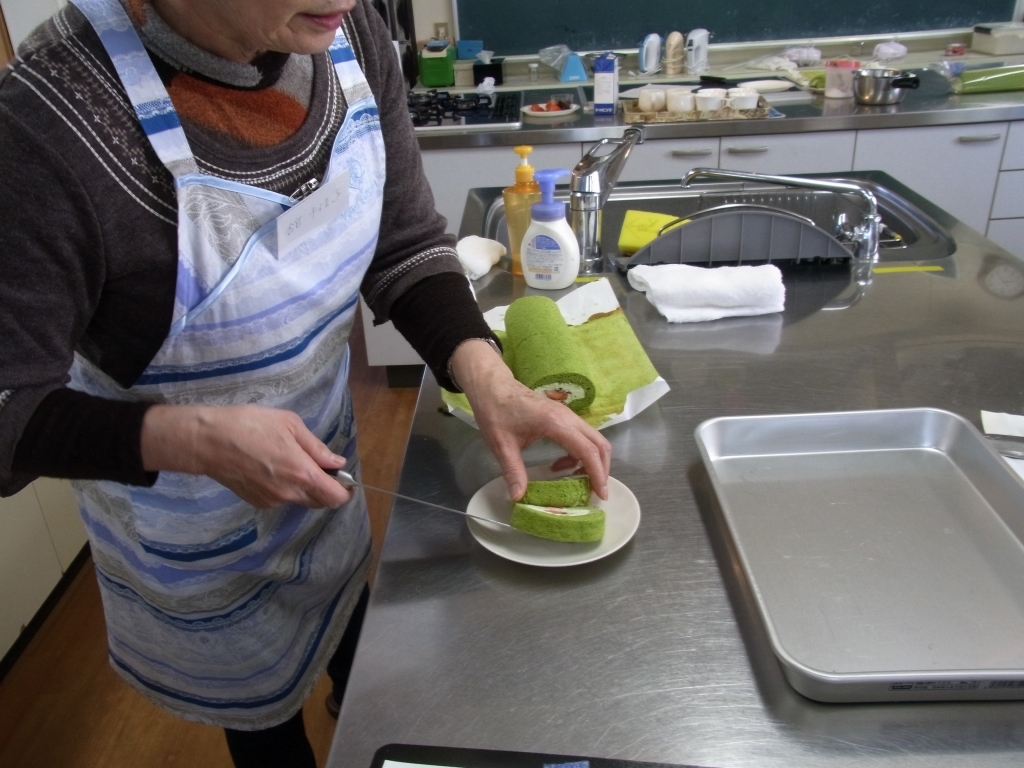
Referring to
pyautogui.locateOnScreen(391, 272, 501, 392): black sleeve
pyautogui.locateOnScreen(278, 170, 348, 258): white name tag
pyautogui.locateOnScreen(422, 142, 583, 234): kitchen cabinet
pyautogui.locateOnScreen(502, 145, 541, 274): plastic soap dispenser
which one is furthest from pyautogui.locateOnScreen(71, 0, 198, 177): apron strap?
pyautogui.locateOnScreen(422, 142, 583, 234): kitchen cabinet

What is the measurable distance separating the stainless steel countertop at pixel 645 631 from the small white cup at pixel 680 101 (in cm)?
155

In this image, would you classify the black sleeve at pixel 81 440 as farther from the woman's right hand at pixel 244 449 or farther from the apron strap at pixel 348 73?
the apron strap at pixel 348 73

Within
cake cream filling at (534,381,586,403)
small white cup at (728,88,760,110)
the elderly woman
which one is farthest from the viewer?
small white cup at (728,88,760,110)

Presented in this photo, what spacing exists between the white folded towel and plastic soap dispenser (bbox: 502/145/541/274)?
273 millimetres

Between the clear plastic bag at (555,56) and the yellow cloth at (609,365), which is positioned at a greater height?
the clear plastic bag at (555,56)

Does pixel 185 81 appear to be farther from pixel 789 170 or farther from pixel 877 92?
pixel 877 92

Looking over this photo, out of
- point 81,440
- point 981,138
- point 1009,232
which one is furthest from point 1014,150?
point 81,440

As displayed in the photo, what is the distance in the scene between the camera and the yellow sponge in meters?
1.41

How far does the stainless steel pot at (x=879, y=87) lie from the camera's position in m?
2.34

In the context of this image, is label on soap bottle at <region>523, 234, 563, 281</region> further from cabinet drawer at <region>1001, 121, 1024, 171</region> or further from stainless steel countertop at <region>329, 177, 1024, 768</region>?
cabinet drawer at <region>1001, 121, 1024, 171</region>

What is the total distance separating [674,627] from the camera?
642mm

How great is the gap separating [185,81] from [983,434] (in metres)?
0.85

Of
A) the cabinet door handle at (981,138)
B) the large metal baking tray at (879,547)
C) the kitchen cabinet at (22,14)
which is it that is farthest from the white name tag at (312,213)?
the cabinet door handle at (981,138)

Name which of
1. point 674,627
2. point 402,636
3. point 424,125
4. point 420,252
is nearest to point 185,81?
point 420,252
